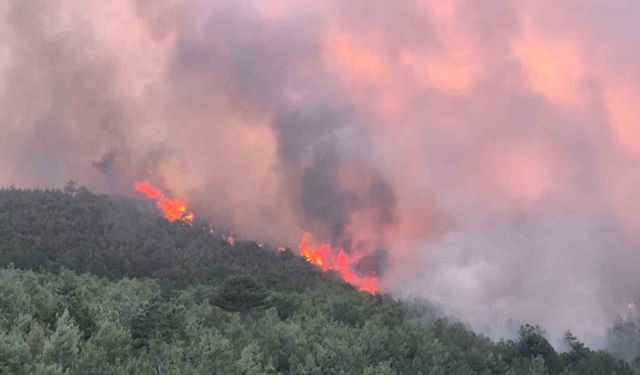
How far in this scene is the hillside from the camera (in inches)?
1577

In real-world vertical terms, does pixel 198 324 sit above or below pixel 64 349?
above

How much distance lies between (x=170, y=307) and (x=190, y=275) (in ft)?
297

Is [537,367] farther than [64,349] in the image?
Yes

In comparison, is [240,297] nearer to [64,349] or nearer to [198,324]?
[198,324]

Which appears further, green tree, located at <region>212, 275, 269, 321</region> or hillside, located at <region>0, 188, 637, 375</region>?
green tree, located at <region>212, 275, 269, 321</region>

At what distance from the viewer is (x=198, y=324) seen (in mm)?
61906

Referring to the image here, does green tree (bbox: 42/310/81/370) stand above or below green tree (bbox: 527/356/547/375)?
below

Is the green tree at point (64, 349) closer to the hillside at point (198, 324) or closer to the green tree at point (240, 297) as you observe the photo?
the hillside at point (198, 324)

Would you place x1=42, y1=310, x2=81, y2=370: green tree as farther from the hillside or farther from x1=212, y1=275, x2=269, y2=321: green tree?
x1=212, y1=275, x2=269, y2=321: green tree

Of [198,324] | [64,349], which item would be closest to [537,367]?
[198,324]

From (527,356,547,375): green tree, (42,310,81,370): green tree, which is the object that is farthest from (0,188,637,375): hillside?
(527,356,547,375): green tree

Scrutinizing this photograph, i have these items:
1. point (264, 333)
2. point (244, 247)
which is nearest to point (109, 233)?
point (244, 247)

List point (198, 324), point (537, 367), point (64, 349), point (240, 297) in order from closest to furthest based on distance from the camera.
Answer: point (64, 349)
point (198, 324)
point (240, 297)
point (537, 367)

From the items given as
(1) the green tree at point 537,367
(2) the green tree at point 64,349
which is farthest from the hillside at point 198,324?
(1) the green tree at point 537,367
